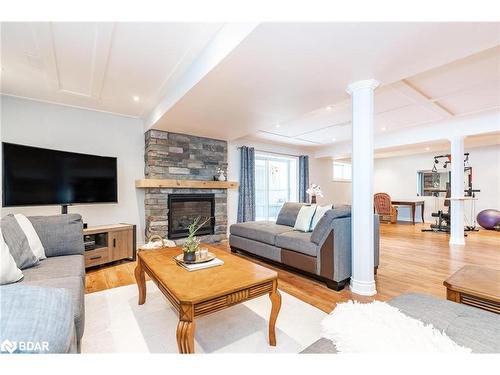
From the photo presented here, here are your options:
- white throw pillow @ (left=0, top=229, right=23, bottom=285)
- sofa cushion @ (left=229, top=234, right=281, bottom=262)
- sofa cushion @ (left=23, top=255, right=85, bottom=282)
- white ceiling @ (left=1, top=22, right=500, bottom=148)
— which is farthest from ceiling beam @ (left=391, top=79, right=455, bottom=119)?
white throw pillow @ (left=0, top=229, right=23, bottom=285)

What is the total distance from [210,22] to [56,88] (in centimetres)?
244

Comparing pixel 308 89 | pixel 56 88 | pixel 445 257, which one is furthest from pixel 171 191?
pixel 445 257

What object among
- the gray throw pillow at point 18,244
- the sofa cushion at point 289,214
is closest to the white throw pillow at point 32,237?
the gray throw pillow at point 18,244

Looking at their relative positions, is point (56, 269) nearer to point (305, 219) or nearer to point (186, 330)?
point (186, 330)

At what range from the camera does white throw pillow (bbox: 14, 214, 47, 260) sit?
1.88m

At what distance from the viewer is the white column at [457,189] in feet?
14.7

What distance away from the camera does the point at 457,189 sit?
15.0 feet

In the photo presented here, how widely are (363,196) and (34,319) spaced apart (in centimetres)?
244

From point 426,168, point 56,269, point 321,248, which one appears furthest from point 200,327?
point 426,168

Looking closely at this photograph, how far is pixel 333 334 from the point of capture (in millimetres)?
939

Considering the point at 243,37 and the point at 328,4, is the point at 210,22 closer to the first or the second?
the point at 243,37

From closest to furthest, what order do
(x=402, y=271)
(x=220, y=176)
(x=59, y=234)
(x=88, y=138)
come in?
(x=59, y=234) < (x=402, y=271) < (x=88, y=138) < (x=220, y=176)

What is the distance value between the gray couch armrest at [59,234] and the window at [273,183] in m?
4.29

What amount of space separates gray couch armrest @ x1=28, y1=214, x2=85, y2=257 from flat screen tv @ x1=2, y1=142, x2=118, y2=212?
893 millimetres
